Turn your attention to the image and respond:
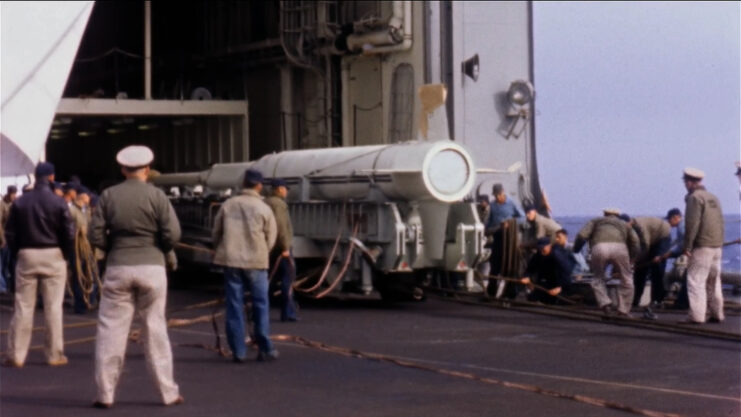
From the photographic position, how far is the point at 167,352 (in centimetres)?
852

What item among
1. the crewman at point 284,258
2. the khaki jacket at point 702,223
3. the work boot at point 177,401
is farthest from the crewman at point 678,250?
the work boot at point 177,401

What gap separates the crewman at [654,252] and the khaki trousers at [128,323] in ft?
34.6

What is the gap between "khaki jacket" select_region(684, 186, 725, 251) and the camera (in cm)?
1420

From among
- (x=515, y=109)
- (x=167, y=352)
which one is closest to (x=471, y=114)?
(x=515, y=109)

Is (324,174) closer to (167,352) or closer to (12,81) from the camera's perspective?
(167,352)

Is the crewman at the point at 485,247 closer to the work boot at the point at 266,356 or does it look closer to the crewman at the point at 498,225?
the crewman at the point at 498,225

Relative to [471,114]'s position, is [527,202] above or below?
below

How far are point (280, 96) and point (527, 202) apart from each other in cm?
676

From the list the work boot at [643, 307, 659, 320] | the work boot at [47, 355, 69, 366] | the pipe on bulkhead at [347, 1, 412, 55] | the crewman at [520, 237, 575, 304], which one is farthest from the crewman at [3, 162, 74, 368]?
the pipe on bulkhead at [347, 1, 412, 55]

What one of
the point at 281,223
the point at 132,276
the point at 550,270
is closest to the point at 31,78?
the point at 132,276

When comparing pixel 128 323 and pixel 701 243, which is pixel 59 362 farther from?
pixel 701 243

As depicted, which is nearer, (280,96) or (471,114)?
(471,114)

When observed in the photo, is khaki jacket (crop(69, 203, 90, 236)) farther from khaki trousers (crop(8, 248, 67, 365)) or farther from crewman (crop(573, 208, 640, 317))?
crewman (crop(573, 208, 640, 317))

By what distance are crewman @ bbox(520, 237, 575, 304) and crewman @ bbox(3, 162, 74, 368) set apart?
8.63 metres
